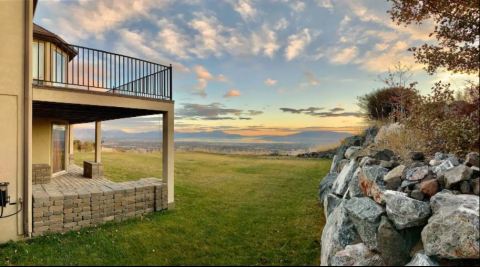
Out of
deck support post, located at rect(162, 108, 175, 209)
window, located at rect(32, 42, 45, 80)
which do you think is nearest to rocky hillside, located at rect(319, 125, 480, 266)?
deck support post, located at rect(162, 108, 175, 209)

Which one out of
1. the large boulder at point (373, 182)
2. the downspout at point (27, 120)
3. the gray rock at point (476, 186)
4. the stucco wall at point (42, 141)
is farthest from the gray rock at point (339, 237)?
the stucco wall at point (42, 141)

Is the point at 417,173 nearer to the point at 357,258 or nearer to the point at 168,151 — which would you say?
the point at 357,258

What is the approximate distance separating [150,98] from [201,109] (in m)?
4.87

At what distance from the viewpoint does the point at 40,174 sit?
10.1 m

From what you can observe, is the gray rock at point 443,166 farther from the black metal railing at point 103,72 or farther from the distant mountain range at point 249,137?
the distant mountain range at point 249,137

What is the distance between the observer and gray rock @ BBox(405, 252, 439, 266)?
329 centimetres

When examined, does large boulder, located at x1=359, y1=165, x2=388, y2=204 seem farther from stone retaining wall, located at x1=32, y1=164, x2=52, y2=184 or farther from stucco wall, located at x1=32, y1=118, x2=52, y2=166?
stucco wall, located at x1=32, y1=118, x2=52, y2=166

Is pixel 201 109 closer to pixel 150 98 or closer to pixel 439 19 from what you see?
pixel 150 98

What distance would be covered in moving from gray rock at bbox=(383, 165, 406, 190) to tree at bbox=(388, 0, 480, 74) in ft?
9.82

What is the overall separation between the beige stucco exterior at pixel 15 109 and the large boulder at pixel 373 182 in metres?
6.45

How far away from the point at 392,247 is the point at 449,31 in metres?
5.28

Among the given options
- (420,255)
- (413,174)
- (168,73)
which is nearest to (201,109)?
(168,73)

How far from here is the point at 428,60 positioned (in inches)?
263

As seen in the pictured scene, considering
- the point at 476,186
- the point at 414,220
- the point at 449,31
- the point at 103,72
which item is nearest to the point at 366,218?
the point at 414,220
